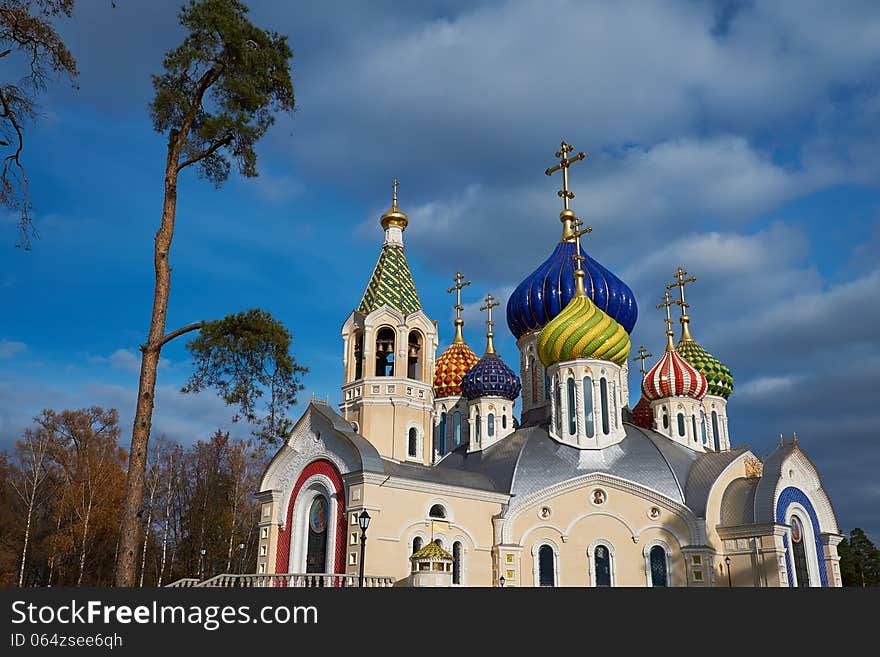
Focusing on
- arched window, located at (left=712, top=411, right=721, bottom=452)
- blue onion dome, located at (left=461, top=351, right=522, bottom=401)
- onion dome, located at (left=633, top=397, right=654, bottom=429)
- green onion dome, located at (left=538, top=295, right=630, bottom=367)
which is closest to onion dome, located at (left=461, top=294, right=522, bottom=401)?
blue onion dome, located at (left=461, top=351, right=522, bottom=401)

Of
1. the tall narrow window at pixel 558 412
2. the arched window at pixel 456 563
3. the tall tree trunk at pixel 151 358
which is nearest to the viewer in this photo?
the tall tree trunk at pixel 151 358

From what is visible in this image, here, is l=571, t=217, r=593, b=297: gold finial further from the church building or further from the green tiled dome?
the green tiled dome

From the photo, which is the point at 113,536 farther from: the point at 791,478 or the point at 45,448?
the point at 791,478

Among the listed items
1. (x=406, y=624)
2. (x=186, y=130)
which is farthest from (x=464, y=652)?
(x=186, y=130)

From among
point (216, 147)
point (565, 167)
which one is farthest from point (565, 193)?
point (216, 147)

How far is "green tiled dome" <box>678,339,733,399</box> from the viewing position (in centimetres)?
3275

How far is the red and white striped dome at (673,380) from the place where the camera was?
30.1m

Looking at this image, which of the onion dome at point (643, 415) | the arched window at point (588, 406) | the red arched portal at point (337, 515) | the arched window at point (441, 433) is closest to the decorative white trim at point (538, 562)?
the arched window at point (588, 406)

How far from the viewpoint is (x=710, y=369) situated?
32906 millimetres

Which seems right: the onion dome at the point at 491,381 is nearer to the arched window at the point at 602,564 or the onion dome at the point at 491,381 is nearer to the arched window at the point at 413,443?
the arched window at the point at 413,443

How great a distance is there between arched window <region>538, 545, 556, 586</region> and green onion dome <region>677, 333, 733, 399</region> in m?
13.0

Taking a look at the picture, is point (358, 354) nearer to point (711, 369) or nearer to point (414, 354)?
point (414, 354)

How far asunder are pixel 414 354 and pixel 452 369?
600 centimetres

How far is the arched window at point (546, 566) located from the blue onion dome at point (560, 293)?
31.4ft
